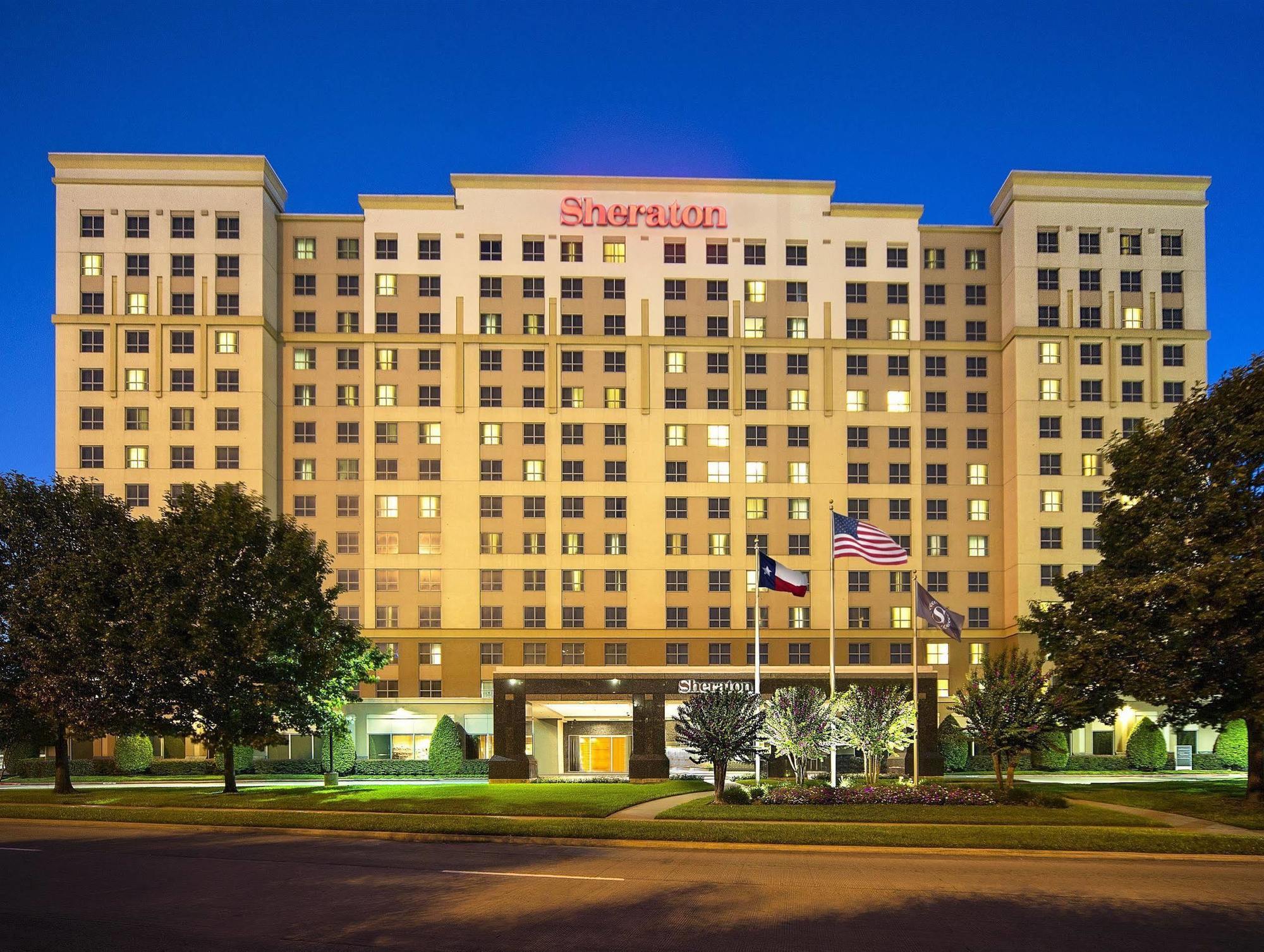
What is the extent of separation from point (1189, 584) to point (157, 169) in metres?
71.0

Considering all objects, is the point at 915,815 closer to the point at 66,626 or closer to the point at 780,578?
the point at 780,578

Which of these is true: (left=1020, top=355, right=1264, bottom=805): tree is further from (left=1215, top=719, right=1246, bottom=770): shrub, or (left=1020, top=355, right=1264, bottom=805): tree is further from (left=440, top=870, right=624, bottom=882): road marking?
(left=1215, top=719, right=1246, bottom=770): shrub

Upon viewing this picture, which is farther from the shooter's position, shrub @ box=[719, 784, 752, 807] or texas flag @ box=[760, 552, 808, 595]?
texas flag @ box=[760, 552, 808, 595]

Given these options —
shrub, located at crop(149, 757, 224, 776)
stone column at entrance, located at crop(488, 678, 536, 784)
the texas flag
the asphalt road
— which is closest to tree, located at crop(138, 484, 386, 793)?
stone column at entrance, located at crop(488, 678, 536, 784)

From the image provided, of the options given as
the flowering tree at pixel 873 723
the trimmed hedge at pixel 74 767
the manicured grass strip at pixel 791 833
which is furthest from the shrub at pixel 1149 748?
the trimmed hedge at pixel 74 767

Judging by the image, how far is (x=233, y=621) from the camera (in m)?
43.9

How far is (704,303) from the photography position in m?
81.2

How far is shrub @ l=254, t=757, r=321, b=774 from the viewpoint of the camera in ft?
224

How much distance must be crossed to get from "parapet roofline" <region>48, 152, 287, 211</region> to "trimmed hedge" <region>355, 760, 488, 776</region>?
40.3 meters

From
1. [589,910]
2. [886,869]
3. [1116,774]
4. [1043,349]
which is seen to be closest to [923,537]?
[1043,349]

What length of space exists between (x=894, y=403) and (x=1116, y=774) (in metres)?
29.1

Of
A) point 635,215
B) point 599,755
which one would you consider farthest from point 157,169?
point 599,755

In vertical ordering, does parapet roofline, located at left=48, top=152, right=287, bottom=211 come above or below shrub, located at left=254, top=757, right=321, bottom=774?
above

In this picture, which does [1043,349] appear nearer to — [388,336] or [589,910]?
[388,336]
